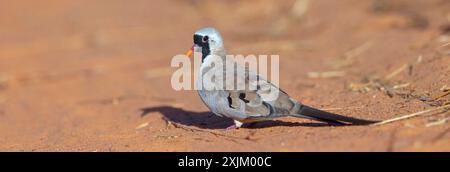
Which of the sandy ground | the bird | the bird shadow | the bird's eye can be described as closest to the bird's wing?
the bird

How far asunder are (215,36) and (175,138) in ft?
2.95

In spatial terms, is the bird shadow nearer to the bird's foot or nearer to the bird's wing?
the bird's foot

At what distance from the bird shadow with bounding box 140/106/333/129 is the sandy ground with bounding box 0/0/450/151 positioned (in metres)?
0.02

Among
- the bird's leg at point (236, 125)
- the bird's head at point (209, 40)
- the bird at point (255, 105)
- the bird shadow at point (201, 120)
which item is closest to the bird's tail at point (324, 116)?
the bird at point (255, 105)

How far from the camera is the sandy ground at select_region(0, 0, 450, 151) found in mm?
Answer: 5371

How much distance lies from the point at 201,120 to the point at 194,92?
175 centimetres

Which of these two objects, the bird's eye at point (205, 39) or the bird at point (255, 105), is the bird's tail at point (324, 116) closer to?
the bird at point (255, 105)

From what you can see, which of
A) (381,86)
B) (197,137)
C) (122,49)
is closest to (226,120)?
(197,137)

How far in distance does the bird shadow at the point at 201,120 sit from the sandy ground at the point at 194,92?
0.02m

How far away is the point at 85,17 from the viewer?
567 inches

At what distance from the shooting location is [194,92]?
8.24 meters

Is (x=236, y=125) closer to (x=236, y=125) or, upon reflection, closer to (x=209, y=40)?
(x=236, y=125)
